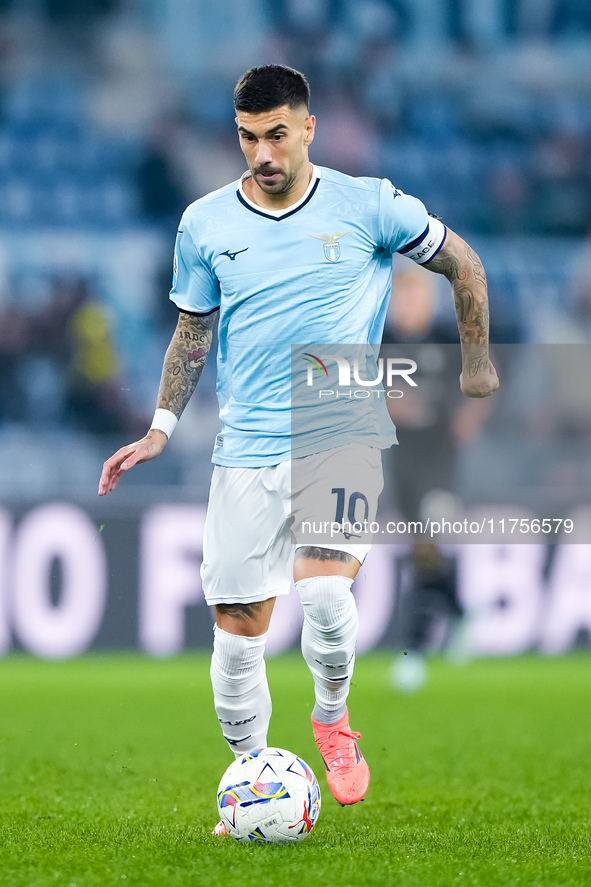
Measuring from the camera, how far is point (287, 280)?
12.7ft

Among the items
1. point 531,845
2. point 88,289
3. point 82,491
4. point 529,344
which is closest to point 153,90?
point 88,289

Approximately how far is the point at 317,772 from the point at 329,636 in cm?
154

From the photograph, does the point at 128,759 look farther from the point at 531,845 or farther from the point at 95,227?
the point at 95,227

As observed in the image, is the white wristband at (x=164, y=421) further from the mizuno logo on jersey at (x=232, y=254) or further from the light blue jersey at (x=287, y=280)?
the mizuno logo on jersey at (x=232, y=254)

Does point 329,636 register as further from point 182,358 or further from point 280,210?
point 280,210

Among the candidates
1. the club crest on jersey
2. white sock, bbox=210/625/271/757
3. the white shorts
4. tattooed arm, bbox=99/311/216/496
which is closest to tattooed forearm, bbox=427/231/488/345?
the club crest on jersey

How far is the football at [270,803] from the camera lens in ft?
11.5

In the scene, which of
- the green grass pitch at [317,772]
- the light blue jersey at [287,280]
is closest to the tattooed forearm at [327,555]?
the light blue jersey at [287,280]

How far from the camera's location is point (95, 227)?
12336 millimetres

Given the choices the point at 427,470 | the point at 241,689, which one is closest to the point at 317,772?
the point at 241,689

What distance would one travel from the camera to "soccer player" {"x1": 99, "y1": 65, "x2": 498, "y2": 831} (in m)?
3.80

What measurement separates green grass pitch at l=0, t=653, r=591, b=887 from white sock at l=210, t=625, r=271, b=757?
312 mm

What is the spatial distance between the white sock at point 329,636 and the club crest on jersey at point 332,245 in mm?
A: 993

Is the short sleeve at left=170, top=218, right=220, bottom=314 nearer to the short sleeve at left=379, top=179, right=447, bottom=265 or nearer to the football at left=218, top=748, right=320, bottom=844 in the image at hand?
the short sleeve at left=379, top=179, right=447, bottom=265
